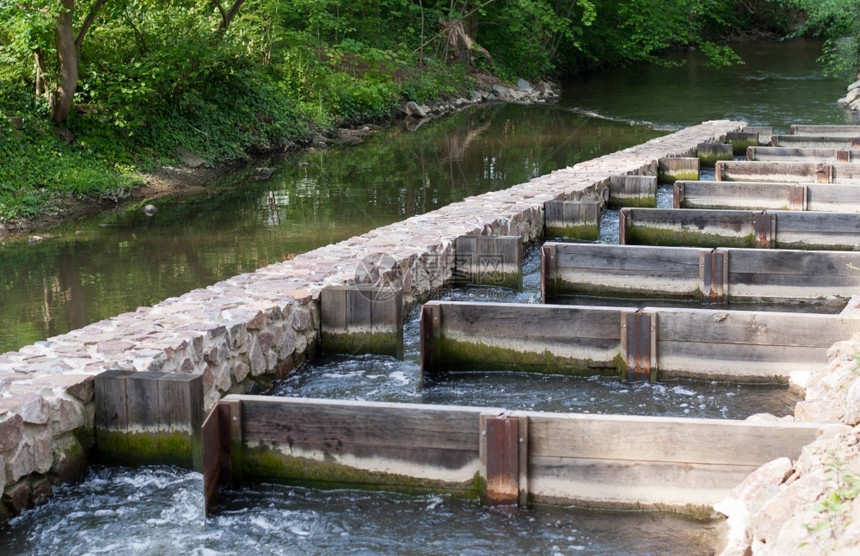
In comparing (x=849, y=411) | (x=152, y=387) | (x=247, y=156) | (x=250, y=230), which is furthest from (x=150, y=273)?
(x=247, y=156)

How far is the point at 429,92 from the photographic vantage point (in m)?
29.9

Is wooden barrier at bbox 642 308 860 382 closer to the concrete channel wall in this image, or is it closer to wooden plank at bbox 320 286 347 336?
wooden plank at bbox 320 286 347 336

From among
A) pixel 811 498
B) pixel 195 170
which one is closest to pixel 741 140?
pixel 195 170

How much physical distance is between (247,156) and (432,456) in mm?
15235

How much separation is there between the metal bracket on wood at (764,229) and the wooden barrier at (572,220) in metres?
1.73

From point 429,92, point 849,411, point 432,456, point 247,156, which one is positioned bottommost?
point 432,456

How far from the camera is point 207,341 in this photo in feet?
21.7

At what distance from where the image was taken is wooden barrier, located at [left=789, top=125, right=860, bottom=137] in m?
19.0

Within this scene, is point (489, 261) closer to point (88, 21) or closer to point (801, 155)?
point (801, 155)

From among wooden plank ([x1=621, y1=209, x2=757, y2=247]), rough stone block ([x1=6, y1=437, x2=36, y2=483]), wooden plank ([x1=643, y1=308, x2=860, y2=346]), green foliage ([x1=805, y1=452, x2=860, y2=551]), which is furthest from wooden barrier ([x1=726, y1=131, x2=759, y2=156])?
rough stone block ([x1=6, y1=437, x2=36, y2=483])

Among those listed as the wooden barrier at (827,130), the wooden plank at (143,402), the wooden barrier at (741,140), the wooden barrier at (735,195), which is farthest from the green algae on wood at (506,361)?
the wooden barrier at (827,130)

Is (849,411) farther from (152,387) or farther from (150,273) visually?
(150,273)

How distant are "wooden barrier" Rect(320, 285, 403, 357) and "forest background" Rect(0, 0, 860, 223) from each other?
24.3 feet

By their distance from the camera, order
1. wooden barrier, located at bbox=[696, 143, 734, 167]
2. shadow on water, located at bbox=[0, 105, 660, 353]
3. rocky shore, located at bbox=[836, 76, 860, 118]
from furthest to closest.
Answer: rocky shore, located at bbox=[836, 76, 860, 118] → wooden barrier, located at bbox=[696, 143, 734, 167] → shadow on water, located at bbox=[0, 105, 660, 353]
